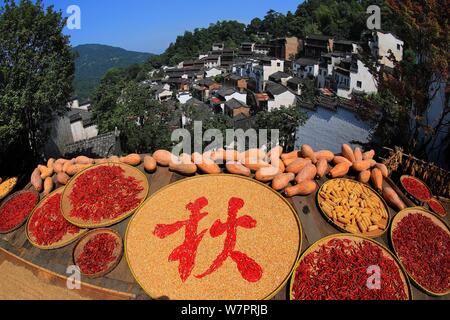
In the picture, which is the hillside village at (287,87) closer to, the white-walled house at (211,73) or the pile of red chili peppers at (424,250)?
the white-walled house at (211,73)

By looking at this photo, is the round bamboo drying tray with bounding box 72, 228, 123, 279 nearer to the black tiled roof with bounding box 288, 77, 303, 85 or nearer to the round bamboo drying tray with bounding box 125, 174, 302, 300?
the round bamboo drying tray with bounding box 125, 174, 302, 300

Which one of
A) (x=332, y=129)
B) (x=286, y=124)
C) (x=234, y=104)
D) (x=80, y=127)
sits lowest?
(x=234, y=104)

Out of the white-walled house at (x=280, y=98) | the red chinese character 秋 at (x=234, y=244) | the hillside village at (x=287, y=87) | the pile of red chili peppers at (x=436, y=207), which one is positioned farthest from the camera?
the white-walled house at (x=280, y=98)

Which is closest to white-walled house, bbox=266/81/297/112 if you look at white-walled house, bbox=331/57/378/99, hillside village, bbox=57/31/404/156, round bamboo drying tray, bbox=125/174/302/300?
hillside village, bbox=57/31/404/156

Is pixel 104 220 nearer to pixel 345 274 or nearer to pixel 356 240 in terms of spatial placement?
pixel 345 274

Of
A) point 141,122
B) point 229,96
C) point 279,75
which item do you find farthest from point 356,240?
point 279,75

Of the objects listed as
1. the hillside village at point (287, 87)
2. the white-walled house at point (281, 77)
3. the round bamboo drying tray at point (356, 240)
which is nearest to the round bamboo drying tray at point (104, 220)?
the round bamboo drying tray at point (356, 240)
